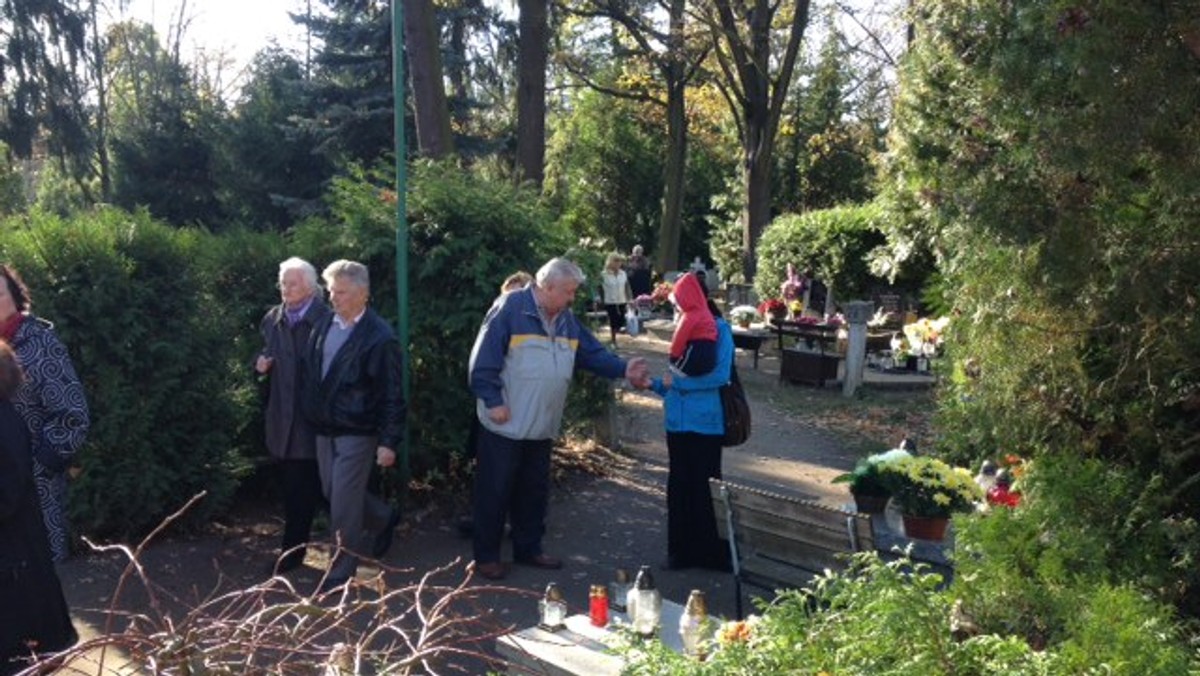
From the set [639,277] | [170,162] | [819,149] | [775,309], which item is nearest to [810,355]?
[775,309]

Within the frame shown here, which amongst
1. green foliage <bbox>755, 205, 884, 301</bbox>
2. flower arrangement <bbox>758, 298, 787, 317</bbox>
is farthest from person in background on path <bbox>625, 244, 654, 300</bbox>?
flower arrangement <bbox>758, 298, 787, 317</bbox>

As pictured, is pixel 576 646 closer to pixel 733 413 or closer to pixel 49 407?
pixel 49 407

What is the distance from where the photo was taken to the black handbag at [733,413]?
660 centimetres

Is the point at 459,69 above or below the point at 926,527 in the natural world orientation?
above

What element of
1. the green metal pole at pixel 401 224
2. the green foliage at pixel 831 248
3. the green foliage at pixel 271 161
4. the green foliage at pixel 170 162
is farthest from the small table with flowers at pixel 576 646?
the green foliage at pixel 170 162

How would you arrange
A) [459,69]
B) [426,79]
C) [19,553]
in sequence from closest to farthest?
[19,553] < [426,79] < [459,69]

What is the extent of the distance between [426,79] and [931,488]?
6.55 meters

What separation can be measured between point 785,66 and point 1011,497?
17.9 metres

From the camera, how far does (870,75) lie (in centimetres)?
2939

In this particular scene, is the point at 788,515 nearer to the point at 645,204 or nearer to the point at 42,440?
the point at 42,440

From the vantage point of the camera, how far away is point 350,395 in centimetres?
621

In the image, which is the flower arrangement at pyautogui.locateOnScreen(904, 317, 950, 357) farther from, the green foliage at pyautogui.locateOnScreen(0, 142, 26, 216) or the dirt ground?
the green foliage at pyautogui.locateOnScreen(0, 142, 26, 216)

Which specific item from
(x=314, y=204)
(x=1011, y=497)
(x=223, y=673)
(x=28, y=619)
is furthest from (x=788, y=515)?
(x=314, y=204)

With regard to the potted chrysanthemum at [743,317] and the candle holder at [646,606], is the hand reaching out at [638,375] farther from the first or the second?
the potted chrysanthemum at [743,317]
